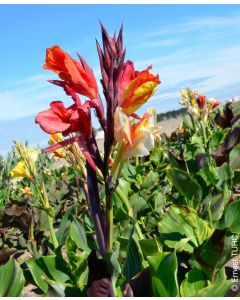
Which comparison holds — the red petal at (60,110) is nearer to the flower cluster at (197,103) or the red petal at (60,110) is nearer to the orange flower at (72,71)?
the orange flower at (72,71)

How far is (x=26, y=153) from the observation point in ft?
5.43

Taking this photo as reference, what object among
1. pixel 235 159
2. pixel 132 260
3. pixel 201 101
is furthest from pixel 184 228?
pixel 201 101

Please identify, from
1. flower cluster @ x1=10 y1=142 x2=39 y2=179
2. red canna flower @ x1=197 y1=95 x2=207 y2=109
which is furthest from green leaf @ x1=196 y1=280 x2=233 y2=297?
red canna flower @ x1=197 y1=95 x2=207 y2=109

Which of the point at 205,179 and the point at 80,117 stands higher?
the point at 80,117

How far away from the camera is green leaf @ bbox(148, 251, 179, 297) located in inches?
31.3

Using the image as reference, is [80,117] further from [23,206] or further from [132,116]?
[23,206]

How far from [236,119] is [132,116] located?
8.63ft

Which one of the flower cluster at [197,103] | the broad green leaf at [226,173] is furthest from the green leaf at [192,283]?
the flower cluster at [197,103]

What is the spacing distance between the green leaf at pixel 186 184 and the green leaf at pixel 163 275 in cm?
71

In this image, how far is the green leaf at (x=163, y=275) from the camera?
0.80m

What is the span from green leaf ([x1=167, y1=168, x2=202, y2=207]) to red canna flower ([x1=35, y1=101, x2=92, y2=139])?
74 centimetres

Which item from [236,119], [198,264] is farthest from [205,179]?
[236,119]

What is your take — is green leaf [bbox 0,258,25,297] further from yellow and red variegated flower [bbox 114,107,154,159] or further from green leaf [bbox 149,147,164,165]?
green leaf [bbox 149,147,164,165]

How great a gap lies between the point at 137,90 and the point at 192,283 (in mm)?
481
